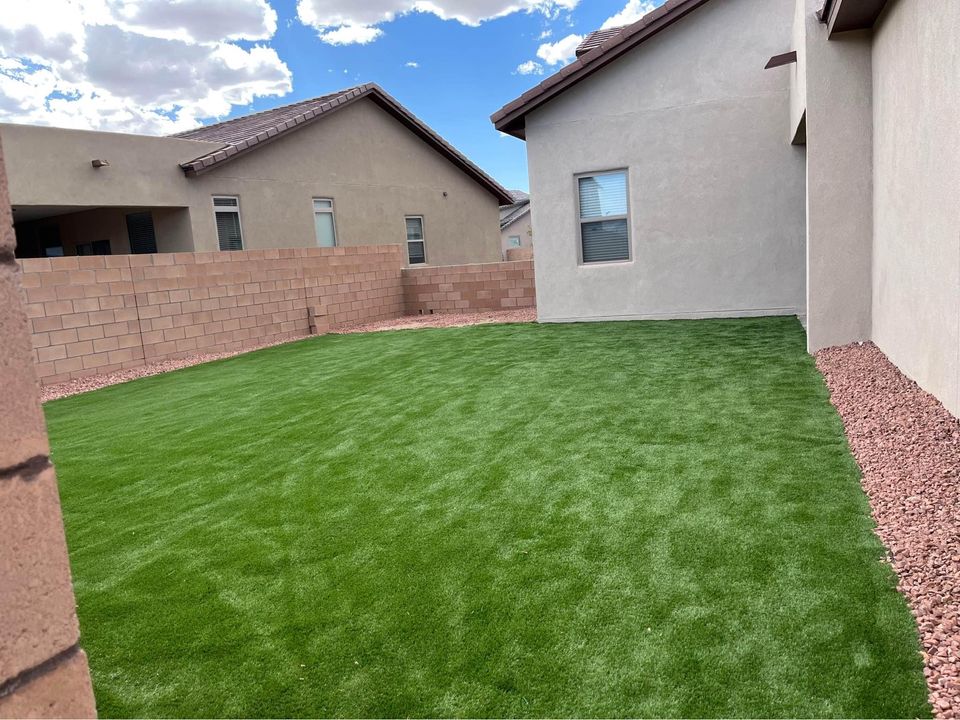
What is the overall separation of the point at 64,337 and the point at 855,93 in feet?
32.2

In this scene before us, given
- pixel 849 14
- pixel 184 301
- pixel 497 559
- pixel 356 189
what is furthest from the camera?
pixel 356 189

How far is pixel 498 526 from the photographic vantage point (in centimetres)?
383

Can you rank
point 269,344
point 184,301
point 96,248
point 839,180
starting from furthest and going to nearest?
point 96,248
point 269,344
point 184,301
point 839,180

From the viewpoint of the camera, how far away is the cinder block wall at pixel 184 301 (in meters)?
9.44

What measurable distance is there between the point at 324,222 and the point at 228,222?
2597 millimetres

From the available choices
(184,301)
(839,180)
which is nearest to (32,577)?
(839,180)

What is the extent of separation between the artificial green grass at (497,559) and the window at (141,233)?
10.3m

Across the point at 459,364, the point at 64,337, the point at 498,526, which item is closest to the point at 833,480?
the point at 498,526

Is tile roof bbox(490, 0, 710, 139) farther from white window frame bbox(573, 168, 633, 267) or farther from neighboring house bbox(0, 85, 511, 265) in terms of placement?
neighboring house bbox(0, 85, 511, 265)

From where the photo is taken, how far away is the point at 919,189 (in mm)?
4984

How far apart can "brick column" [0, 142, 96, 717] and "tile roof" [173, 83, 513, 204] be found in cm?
1473

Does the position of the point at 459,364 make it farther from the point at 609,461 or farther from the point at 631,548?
the point at 631,548

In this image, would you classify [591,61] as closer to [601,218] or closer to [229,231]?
[601,218]

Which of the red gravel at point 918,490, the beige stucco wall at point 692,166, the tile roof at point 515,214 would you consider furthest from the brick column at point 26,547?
the tile roof at point 515,214
